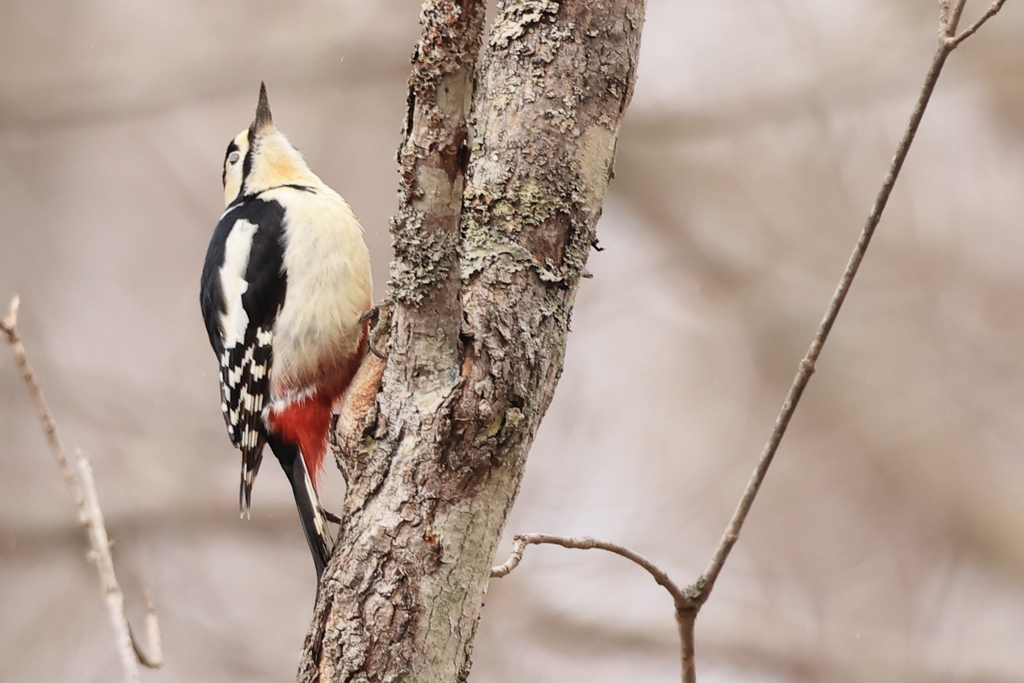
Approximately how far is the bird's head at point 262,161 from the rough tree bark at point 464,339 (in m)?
1.25

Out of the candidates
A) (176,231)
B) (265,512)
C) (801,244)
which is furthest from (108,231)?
(801,244)

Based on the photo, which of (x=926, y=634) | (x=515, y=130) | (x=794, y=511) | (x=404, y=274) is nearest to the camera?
(x=404, y=274)

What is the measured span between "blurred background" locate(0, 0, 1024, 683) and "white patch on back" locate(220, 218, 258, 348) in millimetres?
1578

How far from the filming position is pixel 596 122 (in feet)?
5.36

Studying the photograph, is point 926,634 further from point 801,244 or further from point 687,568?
point 801,244

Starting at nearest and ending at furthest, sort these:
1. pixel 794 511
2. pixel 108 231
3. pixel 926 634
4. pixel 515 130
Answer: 1. pixel 515 130
2. pixel 926 634
3. pixel 794 511
4. pixel 108 231

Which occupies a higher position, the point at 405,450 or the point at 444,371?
the point at 444,371

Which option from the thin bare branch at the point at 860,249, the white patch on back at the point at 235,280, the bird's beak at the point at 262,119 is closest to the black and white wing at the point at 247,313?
the white patch on back at the point at 235,280

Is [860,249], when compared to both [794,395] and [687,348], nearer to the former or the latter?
[794,395]

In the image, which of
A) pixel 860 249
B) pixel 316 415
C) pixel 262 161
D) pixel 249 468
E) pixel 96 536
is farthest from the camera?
pixel 262 161

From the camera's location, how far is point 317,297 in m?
2.27

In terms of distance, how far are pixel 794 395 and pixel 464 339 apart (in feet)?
1.60

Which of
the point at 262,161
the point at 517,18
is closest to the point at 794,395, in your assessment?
the point at 517,18

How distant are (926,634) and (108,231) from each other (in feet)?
13.5
